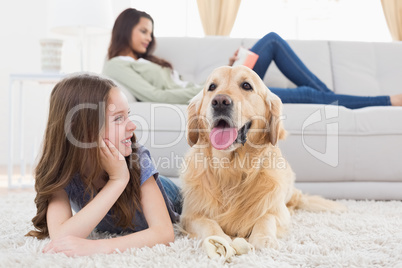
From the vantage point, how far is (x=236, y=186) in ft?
5.05

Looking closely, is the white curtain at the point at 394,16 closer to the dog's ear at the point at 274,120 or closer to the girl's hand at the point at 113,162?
the dog's ear at the point at 274,120

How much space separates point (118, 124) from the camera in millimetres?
1376

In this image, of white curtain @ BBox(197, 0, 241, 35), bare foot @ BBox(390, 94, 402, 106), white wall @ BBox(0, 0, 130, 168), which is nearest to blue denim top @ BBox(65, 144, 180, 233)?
bare foot @ BBox(390, 94, 402, 106)

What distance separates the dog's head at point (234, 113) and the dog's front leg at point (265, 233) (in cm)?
30

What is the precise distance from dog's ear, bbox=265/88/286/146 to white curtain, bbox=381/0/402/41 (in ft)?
13.9

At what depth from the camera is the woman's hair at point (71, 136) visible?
133cm

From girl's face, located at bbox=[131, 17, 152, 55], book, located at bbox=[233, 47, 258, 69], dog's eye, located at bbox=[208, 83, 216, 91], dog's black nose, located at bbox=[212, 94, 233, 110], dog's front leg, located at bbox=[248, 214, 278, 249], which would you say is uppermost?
girl's face, located at bbox=[131, 17, 152, 55]

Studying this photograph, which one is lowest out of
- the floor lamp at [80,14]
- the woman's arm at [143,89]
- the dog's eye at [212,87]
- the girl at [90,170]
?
the girl at [90,170]

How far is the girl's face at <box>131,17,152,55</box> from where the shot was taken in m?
3.20

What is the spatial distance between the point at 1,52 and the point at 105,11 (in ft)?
6.21

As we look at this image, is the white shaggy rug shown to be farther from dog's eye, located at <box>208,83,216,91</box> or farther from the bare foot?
the bare foot

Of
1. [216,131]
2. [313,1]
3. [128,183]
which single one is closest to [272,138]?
[216,131]

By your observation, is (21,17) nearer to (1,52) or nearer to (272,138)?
(1,52)

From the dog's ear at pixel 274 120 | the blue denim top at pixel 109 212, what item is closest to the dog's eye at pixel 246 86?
the dog's ear at pixel 274 120
